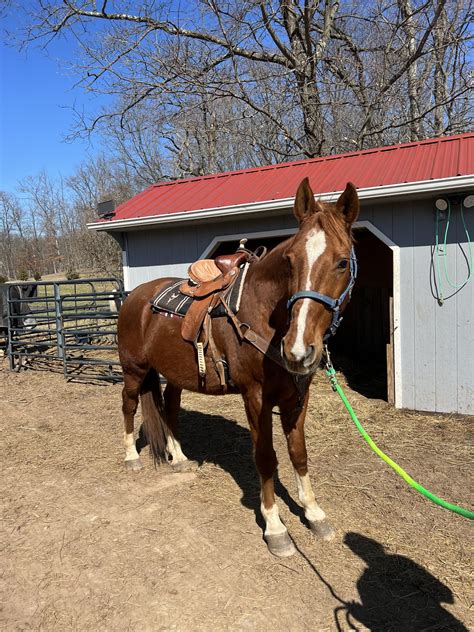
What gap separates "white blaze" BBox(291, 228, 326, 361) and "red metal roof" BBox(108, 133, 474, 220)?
3.15 meters

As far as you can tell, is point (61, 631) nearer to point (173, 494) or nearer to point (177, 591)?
point (177, 591)

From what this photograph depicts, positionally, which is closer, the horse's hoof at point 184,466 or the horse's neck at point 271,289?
the horse's neck at point 271,289

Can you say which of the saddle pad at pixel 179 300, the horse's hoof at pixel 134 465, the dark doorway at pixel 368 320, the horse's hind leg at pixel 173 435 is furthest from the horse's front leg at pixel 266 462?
the dark doorway at pixel 368 320

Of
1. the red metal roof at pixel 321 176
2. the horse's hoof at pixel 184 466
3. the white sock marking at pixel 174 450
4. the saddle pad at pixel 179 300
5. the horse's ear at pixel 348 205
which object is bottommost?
the horse's hoof at pixel 184 466

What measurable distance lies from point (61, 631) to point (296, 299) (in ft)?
6.10

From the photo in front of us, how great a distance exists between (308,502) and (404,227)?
3378 mm

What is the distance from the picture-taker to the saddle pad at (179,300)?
2826mm

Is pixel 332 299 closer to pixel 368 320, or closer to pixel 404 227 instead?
pixel 404 227

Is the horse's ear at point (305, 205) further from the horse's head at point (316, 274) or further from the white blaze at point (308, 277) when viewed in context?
the white blaze at point (308, 277)

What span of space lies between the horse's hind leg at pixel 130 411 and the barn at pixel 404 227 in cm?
253

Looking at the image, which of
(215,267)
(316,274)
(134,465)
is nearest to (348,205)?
(316,274)

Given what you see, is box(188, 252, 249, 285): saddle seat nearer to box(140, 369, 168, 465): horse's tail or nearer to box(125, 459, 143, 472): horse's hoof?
box(140, 369, 168, 465): horse's tail

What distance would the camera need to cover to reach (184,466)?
3.84 m

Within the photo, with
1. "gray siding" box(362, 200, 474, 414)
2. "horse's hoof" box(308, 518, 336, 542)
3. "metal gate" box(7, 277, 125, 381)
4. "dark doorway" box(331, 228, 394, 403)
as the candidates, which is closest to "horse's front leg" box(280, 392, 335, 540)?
"horse's hoof" box(308, 518, 336, 542)
